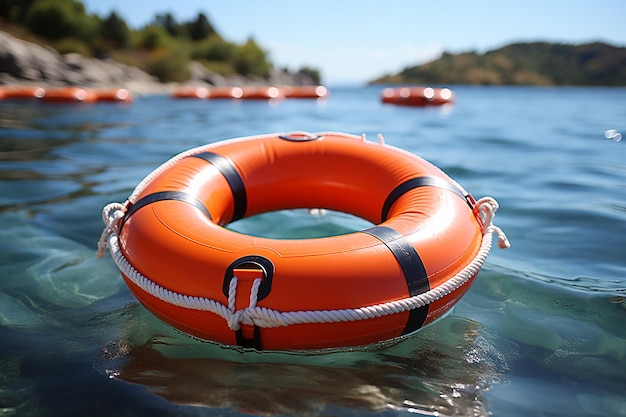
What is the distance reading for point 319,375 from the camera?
164 centimetres

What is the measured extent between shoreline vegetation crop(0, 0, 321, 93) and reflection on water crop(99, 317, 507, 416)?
48.9 ft

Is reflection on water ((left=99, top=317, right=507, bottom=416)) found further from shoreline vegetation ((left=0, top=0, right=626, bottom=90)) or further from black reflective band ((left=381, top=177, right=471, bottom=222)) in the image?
shoreline vegetation ((left=0, top=0, right=626, bottom=90))

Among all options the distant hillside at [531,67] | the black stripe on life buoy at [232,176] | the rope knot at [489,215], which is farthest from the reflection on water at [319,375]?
the distant hillside at [531,67]

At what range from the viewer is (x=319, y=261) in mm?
1597

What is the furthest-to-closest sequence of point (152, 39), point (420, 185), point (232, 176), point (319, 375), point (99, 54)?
point (152, 39)
point (99, 54)
point (232, 176)
point (420, 185)
point (319, 375)

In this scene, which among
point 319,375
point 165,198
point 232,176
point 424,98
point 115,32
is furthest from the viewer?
point 115,32

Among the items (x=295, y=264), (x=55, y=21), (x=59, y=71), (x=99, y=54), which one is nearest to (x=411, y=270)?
(x=295, y=264)

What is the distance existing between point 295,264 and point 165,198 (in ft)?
2.26

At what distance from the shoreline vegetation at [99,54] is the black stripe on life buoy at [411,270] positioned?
1523 cm

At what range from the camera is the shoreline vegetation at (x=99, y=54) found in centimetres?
1495

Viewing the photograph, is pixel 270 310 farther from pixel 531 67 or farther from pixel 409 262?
pixel 531 67

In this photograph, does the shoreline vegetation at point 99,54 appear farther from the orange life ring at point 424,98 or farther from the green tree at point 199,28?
the orange life ring at point 424,98

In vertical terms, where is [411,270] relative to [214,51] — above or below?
below

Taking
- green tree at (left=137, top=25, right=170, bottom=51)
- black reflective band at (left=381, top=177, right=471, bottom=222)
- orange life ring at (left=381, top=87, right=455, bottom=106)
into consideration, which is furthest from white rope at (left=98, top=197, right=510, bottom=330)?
green tree at (left=137, top=25, right=170, bottom=51)
